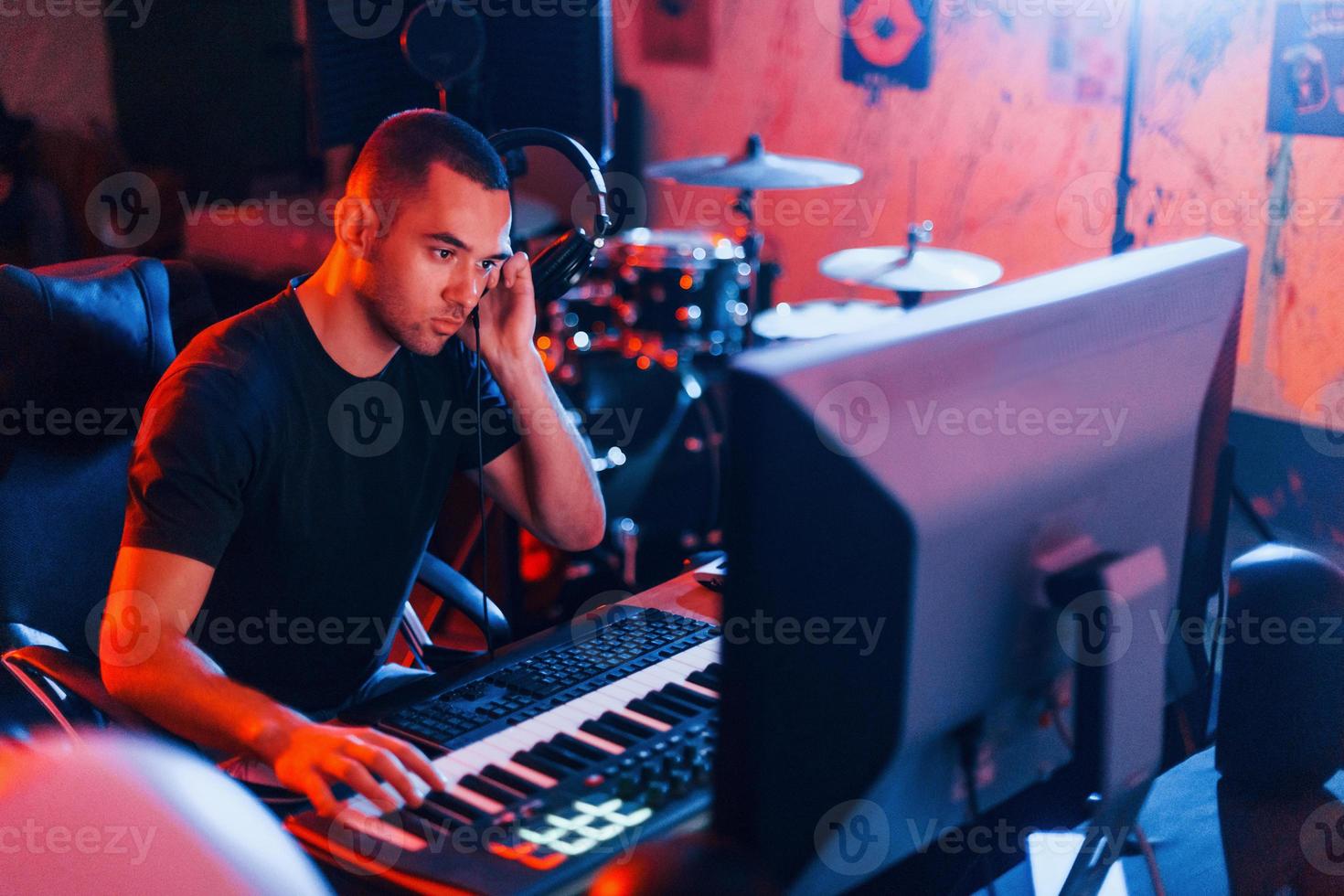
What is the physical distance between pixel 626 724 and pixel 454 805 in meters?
0.19

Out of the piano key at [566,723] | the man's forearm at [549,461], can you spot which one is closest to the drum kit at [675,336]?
the man's forearm at [549,461]

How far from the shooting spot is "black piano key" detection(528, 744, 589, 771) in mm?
1117

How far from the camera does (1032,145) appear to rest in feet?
13.3

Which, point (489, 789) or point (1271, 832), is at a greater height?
point (489, 789)

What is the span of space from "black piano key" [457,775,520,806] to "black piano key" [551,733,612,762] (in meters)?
0.08

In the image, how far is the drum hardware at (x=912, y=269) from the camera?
132 inches

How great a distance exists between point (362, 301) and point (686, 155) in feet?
11.8

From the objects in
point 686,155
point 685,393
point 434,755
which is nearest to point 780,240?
point 686,155

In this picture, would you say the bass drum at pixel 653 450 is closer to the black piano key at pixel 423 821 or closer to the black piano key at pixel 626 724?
the black piano key at pixel 626 724

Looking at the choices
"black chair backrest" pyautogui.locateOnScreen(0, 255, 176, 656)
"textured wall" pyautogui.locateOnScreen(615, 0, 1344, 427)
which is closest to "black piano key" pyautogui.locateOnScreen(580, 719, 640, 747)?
"black chair backrest" pyautogui.locateOnScreen(0, 255, 176, 656)

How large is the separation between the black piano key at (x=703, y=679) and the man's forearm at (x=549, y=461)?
1.94 feet

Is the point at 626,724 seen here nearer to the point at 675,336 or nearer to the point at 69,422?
the point at 69,422

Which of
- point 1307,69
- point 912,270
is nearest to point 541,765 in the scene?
point 912,270

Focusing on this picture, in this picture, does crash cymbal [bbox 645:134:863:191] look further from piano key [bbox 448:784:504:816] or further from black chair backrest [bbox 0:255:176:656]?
piano key [bbox 448:784:504:816]
